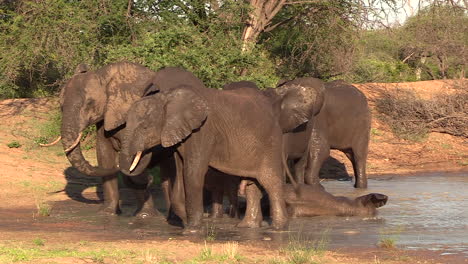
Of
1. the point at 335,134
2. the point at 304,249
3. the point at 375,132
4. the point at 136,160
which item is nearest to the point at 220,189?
the point at 136,160

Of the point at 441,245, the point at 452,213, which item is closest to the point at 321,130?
the point at 452,213

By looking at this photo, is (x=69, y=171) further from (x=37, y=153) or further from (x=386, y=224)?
(x=386, y=224)

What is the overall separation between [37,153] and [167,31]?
3218 mm

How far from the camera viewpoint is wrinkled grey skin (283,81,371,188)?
13906 mm

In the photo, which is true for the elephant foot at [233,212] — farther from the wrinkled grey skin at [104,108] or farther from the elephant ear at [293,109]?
the elephant ear at [293,109]

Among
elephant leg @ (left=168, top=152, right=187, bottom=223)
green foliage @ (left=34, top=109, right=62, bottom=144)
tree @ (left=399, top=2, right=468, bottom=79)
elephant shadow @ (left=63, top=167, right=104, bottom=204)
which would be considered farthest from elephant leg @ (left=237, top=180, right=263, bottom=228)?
tree @ (left=399, top=2, right=468, bottom=79)

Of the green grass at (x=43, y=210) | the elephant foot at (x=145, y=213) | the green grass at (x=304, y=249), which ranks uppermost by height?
the green grass at (x=43, y=210)

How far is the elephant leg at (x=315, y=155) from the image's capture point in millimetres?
14469

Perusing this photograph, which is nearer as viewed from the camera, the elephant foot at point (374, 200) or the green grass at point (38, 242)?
the green grass at point (38, 242)

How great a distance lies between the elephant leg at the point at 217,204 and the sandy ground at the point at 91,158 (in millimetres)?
1892

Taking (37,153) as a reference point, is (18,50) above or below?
above

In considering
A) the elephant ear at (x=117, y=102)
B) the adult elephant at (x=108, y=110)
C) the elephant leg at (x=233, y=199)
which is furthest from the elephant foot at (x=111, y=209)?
the elephant leg at (x=233, y=199)

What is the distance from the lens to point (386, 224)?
11.3 m

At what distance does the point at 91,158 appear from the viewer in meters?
16.3
